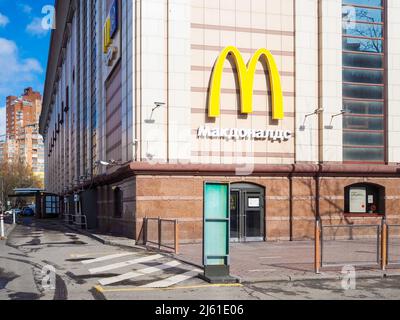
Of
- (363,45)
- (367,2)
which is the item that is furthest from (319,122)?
(367,2)

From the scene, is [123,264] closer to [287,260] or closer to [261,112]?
[287,260]

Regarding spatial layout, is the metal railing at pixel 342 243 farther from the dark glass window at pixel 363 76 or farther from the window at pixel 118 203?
the window at pixel 118 203

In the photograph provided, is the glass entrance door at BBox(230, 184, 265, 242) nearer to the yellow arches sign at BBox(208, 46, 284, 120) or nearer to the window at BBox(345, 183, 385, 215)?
the yellow arches sign at BBox(208, 46, 284, 120)

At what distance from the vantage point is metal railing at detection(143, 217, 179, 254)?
18.0 meters

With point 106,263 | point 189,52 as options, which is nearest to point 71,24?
point 189,52

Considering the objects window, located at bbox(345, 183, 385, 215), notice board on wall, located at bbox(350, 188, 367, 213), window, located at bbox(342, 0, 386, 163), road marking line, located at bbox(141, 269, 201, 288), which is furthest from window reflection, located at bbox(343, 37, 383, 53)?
road marking line, located at bbox(141, 269, 201, 288)

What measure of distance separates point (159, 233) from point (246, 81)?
311 inches

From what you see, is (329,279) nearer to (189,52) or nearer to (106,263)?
(106,263)

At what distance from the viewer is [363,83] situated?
23.5m

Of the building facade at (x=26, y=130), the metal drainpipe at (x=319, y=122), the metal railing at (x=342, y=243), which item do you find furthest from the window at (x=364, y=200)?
the building facade at (x=26, y=130)

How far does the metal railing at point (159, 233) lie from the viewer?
18.0m
